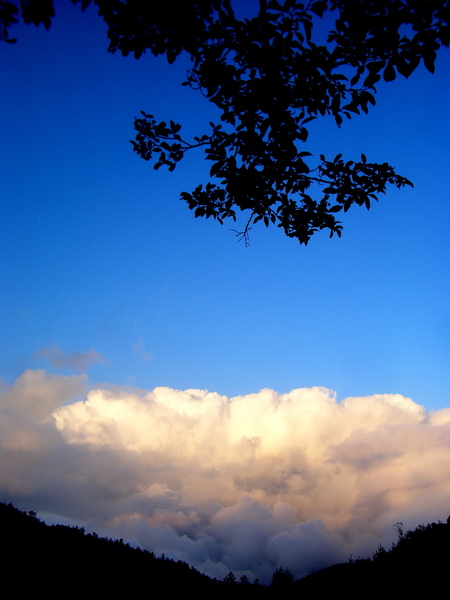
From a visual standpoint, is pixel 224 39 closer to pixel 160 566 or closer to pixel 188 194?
pixel 188 194

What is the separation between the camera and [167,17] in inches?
240

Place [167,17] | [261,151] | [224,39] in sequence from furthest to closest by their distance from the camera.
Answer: [261,151], [224,39], [167,17]

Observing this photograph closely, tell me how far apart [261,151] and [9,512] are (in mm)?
12330

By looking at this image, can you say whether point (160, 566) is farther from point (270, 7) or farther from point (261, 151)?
point (270, 7)

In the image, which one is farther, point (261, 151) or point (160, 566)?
point (160, 566)

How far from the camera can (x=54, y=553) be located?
9.21 m

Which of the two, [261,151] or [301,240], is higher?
[261,151]

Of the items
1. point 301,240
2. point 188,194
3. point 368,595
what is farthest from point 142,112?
point 368,595

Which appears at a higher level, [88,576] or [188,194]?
[188,194]

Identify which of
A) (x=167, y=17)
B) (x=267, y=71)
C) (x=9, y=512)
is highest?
(x=167, y=17)

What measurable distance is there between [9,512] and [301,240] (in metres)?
11.6

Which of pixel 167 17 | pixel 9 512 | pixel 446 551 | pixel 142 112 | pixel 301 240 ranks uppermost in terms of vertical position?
pixel 142 112

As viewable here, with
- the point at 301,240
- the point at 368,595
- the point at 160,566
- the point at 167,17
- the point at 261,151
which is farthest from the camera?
the point at 160,566

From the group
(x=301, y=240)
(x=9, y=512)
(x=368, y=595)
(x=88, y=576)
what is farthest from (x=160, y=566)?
(x=301, y=240)
